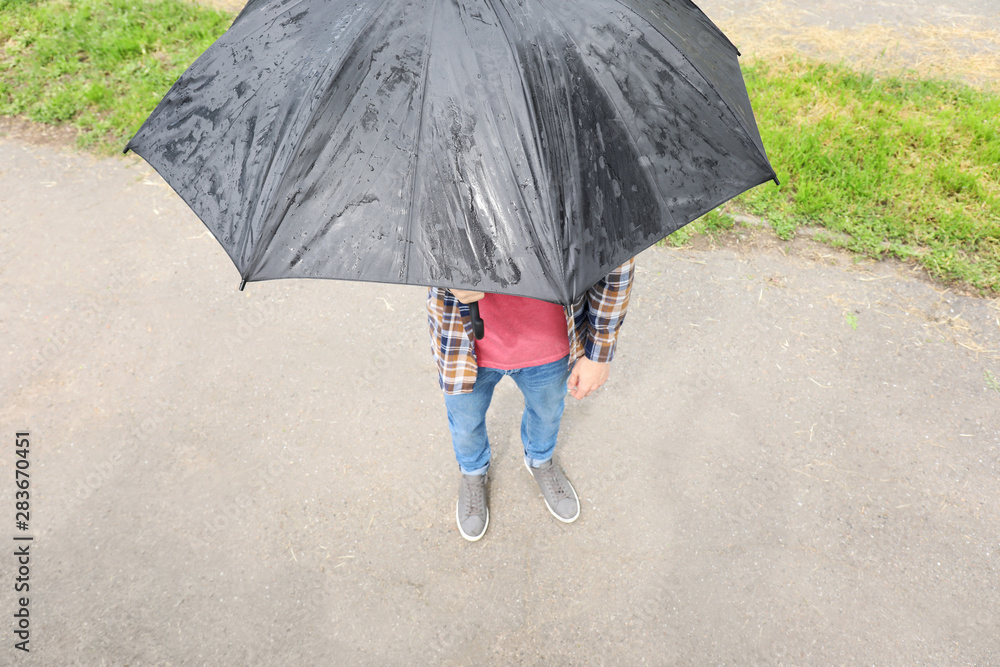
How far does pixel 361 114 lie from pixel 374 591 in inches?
85.4

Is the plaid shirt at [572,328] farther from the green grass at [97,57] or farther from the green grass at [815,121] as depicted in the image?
the green grass at [97,57]

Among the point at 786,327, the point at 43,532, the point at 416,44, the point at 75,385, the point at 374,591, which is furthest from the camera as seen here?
the point at 786,327

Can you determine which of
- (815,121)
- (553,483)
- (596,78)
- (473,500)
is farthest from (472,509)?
(815,121)

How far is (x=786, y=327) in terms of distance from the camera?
3.77 meters

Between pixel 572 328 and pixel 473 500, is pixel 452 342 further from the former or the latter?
pixel 473 500

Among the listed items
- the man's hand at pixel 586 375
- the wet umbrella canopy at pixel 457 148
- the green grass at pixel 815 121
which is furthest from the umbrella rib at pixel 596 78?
the green grass at pixel 815 121

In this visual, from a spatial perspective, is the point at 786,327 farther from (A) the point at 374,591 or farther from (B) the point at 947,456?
(A) the point at 374,591

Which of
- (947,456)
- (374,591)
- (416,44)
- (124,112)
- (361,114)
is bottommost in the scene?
(374,591)

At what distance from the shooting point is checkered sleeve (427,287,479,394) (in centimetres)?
204

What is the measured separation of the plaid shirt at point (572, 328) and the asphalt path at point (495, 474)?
1.11 meters


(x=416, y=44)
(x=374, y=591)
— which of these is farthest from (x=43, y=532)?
(x=416, y=44)

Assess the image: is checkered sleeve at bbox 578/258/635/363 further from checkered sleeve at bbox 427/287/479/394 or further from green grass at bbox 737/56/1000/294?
green grass at bbox 737/56/1000/294

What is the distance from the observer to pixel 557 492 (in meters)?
2.95

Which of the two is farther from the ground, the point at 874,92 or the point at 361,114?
the point at 361,114
